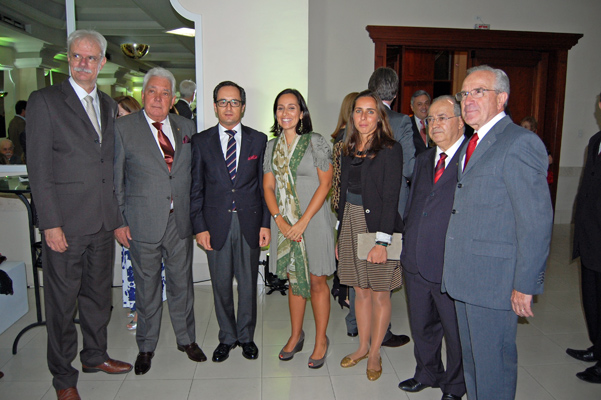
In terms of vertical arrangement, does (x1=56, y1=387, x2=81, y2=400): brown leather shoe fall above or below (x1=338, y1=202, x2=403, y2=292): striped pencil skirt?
below

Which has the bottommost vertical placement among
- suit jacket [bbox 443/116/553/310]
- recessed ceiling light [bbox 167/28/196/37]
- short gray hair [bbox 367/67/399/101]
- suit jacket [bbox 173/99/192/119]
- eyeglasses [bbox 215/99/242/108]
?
suit jacket [bbox 443/116/553/310]

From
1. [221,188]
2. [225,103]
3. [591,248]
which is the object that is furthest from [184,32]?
[591,248]

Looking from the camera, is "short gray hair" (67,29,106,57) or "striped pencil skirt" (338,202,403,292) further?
"striped pencil skirt" (338,202,403,292)

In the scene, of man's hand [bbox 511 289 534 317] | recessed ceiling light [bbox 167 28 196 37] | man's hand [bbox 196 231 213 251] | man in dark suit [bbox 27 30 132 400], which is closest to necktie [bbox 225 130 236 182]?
man's hand [bbox 196 231 213 251]

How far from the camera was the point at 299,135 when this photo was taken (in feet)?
9.39

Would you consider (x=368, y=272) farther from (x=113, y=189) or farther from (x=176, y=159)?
(x=113, y=189)

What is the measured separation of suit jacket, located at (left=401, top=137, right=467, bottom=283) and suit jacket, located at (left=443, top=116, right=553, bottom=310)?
0.20m

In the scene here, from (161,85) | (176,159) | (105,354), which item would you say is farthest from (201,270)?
(161,85)

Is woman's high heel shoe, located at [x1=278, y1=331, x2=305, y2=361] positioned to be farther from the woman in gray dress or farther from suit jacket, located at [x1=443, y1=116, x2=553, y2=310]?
Result: suit jacket, located at [x1=443, y1=116, x2=553, y2=310]

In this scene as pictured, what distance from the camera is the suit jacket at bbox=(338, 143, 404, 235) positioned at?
2.57 m

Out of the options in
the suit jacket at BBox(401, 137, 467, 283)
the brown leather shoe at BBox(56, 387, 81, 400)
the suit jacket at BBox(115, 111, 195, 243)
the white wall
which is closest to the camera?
the suit jacket at BBox(401, 137, 467, 283)

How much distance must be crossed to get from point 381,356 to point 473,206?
1653 mm

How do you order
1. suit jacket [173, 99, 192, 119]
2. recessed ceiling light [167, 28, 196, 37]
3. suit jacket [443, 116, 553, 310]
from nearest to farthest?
suit jacket [443, 116, 553, 310]
suit jacket [173, 99, 192, 119]
recessed ceiling light [167, 28, 196, 37]

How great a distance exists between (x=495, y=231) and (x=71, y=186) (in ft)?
7.46
